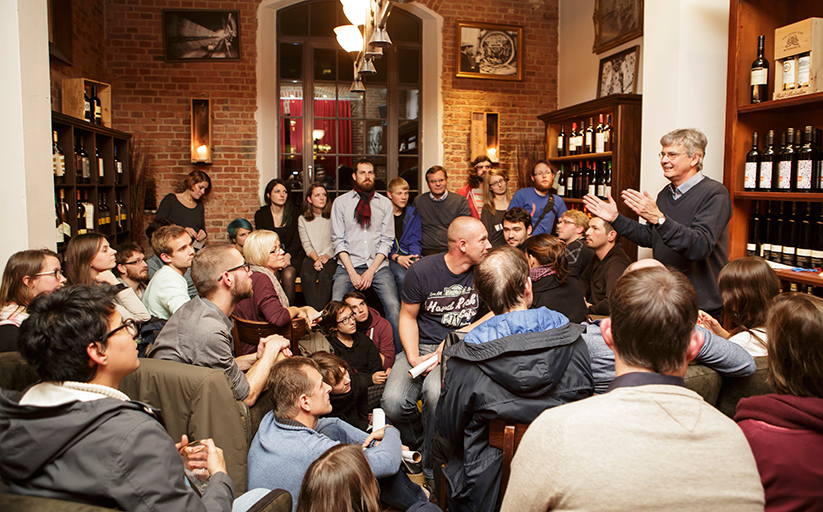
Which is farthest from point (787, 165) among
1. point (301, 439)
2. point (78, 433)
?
point (78, 433)

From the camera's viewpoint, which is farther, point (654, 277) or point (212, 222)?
point (212, 222)

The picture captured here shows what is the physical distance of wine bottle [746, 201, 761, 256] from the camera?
348cm

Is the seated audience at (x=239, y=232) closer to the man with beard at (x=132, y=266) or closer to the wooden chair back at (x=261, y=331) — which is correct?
the man with beard at (x=132, y=266)

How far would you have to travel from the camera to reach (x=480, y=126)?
6.91m

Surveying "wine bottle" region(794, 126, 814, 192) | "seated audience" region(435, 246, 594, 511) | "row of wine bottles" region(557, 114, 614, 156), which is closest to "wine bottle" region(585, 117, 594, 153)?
"row of wine bottles" region(557, 114, 614, 156)

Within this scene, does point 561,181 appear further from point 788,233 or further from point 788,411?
point 788,411

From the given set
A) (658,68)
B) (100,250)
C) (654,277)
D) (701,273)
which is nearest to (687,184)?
(701,273)

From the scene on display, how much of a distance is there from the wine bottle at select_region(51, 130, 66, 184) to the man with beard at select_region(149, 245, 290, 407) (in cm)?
253

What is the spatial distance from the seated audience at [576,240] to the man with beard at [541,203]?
3.93 ft

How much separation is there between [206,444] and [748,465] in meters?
1.43

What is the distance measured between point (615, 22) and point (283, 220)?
13.4 feet

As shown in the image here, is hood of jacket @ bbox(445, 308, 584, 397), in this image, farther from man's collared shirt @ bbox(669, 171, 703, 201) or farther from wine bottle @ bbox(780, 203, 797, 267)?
wine bottle @ bbox(780, 203, 797, 267)

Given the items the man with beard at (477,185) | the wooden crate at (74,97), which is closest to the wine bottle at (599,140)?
the man with beard at (477,185)

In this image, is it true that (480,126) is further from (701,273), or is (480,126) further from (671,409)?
(671,409)
